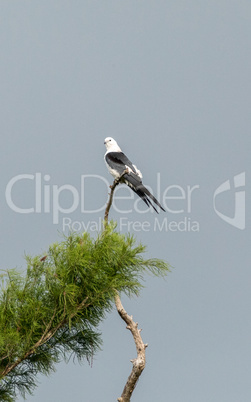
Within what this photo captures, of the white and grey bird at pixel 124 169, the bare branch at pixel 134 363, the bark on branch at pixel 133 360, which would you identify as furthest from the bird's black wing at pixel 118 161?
the bare branch at pixel 134 363

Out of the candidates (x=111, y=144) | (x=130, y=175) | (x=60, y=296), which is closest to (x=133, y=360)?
(x=60, y=296)

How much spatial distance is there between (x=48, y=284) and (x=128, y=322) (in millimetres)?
790

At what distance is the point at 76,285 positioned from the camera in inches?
193

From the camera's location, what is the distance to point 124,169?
6758 millimetres

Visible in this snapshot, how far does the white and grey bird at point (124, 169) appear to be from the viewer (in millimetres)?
6364

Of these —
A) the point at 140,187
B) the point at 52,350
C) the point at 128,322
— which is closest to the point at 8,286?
the point at 52,350

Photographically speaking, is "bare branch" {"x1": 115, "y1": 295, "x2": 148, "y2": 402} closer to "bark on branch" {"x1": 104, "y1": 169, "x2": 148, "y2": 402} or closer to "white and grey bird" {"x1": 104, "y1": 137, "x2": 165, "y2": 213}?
"bark on branch" {"x1": 104, "y1": 169, "x2": 148, "y2": 402}

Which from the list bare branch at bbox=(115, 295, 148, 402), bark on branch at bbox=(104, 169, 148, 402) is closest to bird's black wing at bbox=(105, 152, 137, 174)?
bark on branch at bbox=(104, 169, 148, 402)

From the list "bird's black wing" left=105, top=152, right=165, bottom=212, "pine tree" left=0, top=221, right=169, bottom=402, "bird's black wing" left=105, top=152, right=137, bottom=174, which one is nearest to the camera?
"pine tree" left=0, top=221, right=169, bottom=402

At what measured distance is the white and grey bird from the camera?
6.36 metres

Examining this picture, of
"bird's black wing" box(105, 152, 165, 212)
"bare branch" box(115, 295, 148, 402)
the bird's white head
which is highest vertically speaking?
the bird's white head

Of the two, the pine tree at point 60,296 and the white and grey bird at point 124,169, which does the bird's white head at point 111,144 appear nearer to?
the white and grey bird at point 124,169

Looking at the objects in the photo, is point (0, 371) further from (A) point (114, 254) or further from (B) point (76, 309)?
(A) point (114, 254)

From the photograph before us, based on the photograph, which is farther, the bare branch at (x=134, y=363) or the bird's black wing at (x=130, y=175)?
the bird's black wing at (x=130, y=175)
